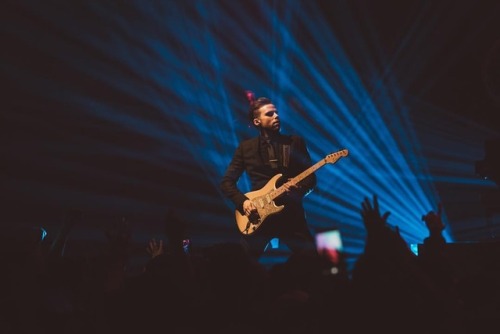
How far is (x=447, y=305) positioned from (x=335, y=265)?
437mm

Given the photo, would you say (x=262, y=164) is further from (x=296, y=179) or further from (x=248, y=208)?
(x=248, y=208)

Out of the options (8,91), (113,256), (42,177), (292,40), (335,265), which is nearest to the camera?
(335,265)

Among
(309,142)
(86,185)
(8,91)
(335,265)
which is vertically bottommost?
(335,265)

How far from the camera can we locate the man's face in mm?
4203

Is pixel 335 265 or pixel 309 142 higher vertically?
pixel 309 142

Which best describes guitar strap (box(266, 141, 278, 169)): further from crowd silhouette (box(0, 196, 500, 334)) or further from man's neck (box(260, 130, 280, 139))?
crowd silhouette (box(0, 196, 500, 334))

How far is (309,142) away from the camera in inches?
308

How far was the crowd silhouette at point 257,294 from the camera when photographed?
1362 mm

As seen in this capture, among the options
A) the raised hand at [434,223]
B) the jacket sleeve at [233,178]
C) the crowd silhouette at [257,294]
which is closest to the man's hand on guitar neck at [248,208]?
the jacket sleeve at [233,178]

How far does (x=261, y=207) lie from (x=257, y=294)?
229 centimetres

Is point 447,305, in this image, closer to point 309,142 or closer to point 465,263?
point 465,263

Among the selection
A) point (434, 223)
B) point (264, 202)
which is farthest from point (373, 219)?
point (264, 202)

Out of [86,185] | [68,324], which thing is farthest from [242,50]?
[68,324]

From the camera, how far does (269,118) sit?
4207 mm
